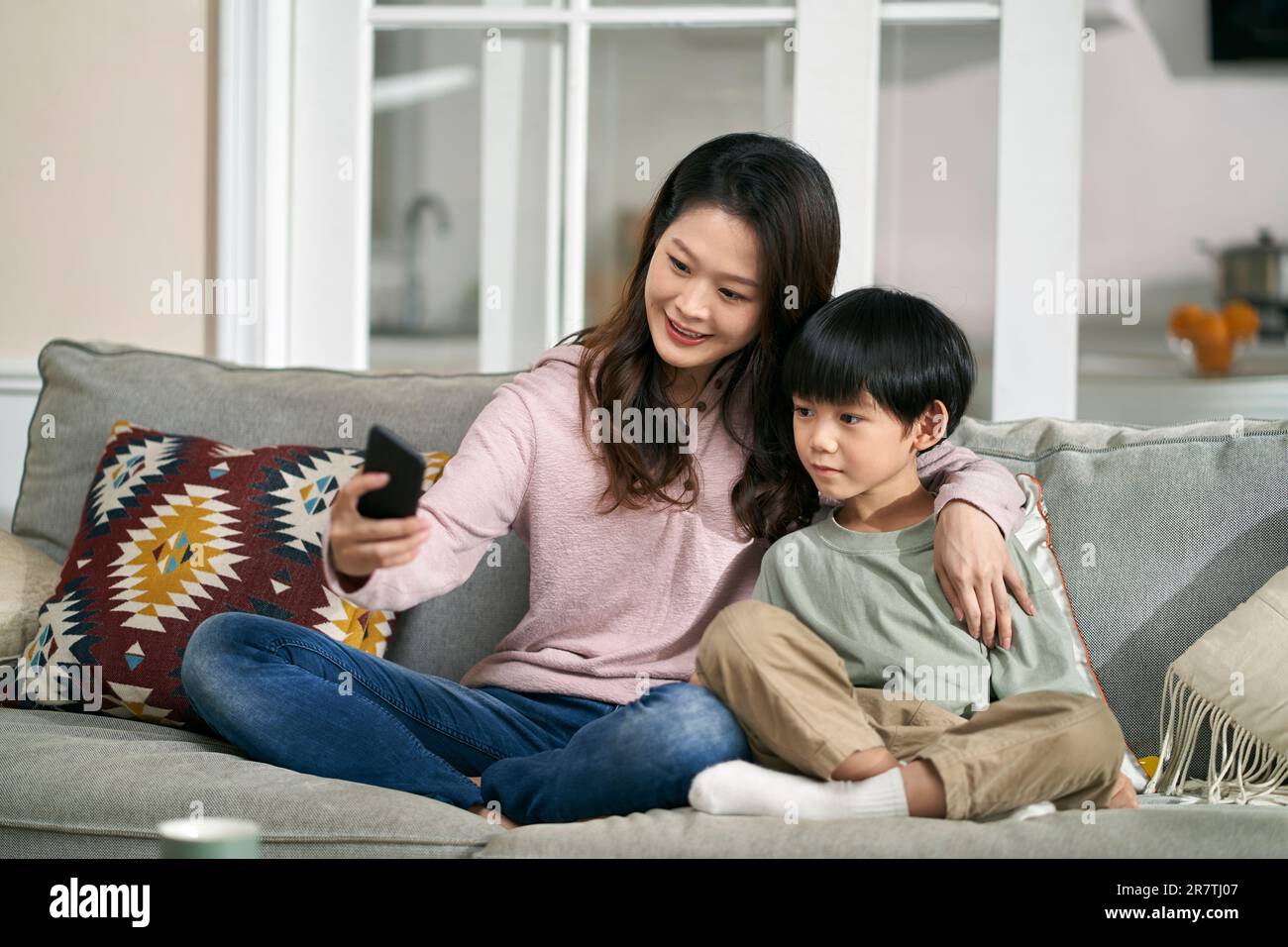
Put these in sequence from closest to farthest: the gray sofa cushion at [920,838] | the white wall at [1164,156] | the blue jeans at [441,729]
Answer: the gray sofa cushion at [920,838]
the blue jeans at [441,729]
the white wall at [1164,156]

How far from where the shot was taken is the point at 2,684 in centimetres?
162

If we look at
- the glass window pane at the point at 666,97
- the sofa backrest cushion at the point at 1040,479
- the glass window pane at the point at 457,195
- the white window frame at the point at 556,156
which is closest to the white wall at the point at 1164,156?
the glass window pane at the point at 457,195

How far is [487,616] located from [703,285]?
54 centimetres

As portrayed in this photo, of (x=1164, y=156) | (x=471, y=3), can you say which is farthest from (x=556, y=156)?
(x=1164, y=156)

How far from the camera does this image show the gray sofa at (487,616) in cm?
115

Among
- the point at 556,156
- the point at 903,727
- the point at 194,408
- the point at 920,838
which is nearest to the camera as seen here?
the point at 920,838

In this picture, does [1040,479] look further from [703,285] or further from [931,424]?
[703,285]

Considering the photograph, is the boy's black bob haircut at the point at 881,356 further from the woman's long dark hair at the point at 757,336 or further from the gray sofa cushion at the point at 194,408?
the gray sofa cushion at the point at 194,408

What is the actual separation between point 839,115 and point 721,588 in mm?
1005

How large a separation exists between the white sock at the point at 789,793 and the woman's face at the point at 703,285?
1.53ft

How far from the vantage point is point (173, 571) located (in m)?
1.63
